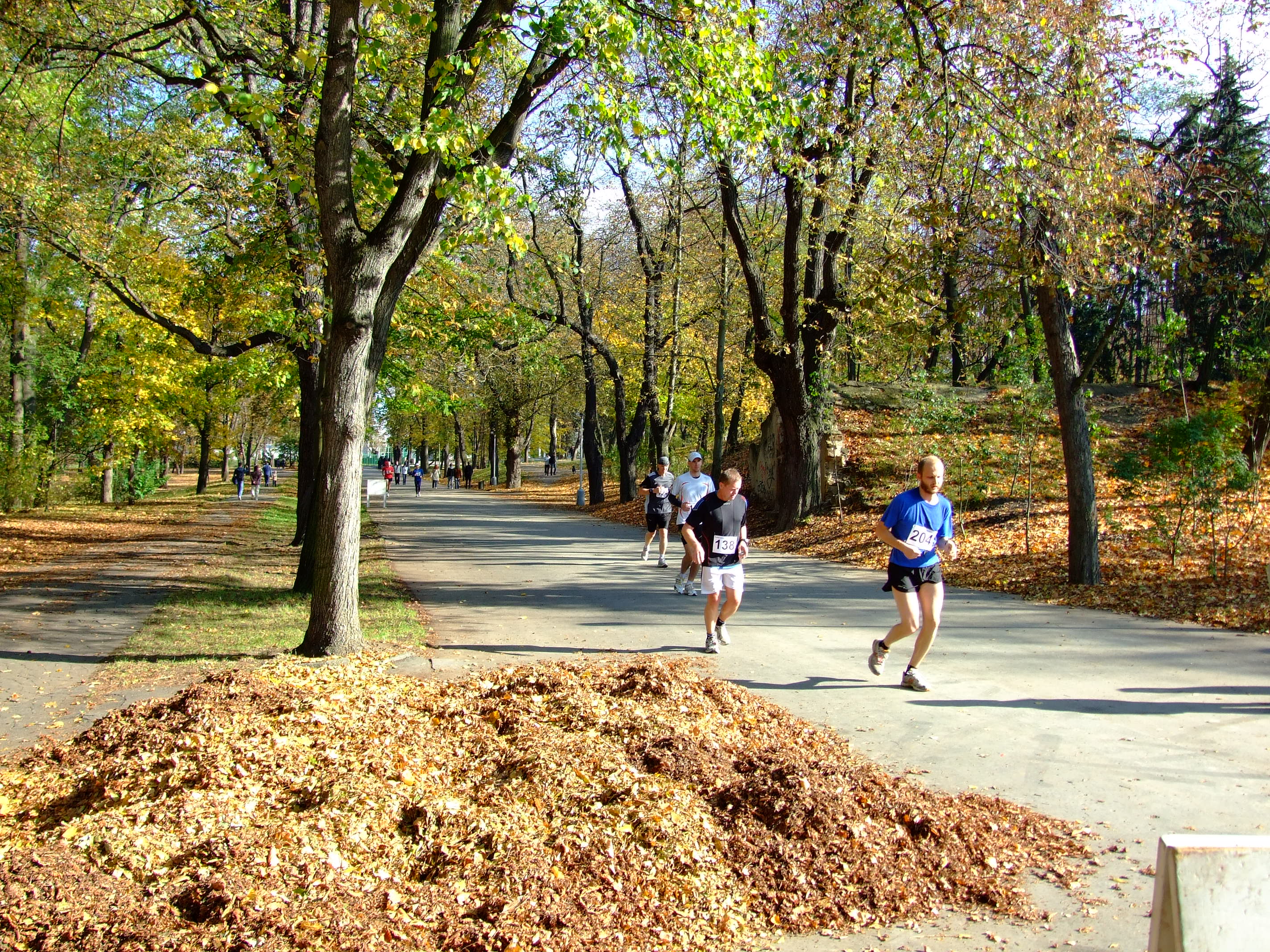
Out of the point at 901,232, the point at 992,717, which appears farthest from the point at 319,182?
the point at 901,232

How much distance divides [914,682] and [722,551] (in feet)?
7.17

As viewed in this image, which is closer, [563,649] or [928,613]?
[928,613]

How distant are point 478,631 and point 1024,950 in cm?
716

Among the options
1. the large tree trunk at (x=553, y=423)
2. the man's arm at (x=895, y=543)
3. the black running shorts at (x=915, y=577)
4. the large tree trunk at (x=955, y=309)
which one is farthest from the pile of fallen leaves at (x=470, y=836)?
the large tree trunk at (x=553, y=423)

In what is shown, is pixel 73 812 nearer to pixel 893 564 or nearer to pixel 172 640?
pixel 172 640

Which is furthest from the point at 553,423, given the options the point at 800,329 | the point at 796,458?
the point at 800,329

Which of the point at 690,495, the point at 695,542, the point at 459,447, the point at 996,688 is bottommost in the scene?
the point at 996,688

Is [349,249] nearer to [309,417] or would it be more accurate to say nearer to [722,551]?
[722,551]

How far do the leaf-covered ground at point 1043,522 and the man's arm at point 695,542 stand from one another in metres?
4.61

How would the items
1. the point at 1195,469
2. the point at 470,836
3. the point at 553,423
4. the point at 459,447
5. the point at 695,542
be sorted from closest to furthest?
the point at 470,836, the point at 695,542, the point at 1195,469, the point at 553,423, the point at 459,447

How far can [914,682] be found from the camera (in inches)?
290

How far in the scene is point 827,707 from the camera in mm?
6820

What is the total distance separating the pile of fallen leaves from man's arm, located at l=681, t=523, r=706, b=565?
3113 millimetres

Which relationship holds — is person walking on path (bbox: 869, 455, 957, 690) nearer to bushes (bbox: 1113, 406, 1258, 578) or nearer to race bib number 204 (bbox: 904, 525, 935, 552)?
race bib number 204 (bbox: 904, 525, 935, 552)
